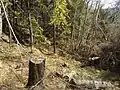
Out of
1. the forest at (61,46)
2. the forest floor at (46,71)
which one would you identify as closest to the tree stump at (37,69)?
the forest at (61,46)

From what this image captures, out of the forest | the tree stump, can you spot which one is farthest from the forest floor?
the tree stump

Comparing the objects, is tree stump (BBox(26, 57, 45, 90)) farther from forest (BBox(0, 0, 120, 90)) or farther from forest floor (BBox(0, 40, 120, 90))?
forest floor (BBox(0, 40, 120, 90))

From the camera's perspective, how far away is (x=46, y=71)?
12.4 metres

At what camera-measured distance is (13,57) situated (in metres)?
13.9

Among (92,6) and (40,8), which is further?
(92,6)

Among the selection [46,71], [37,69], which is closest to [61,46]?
[46,71]

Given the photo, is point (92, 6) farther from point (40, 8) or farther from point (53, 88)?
point (53, 88)

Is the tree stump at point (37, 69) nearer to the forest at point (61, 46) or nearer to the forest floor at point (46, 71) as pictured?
the forest at point (61, 46)

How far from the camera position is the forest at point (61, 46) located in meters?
11.0

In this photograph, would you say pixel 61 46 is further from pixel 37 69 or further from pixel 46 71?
pixel 37 69

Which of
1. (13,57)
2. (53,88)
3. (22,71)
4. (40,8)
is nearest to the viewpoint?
(53,88)

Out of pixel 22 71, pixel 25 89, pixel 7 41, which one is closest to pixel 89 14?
pixel 7 41

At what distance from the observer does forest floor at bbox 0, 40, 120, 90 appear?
10.1 meters

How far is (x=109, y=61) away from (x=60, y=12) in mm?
5072
